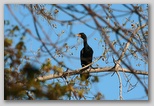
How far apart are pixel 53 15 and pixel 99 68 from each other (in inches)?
19.0

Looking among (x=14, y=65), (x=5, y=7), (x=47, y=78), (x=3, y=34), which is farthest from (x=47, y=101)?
(x=5, y=7)

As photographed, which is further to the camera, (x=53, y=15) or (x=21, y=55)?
(x=53, y=15)

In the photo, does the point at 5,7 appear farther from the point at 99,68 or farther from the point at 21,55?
the point at 99,68

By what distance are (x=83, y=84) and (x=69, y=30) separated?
0.38 m

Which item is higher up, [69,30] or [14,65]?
[69,30]

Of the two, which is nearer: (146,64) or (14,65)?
(14,65)

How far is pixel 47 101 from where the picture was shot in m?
2.38

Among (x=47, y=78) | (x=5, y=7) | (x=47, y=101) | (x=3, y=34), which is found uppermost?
(x=5, y=7)

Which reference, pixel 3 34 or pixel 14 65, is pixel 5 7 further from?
pixel 14 65

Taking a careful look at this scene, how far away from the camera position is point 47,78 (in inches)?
93.7

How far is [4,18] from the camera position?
8.06ft

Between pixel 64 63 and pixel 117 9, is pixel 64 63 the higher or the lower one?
the lower one

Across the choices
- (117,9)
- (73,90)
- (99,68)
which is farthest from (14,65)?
(117,9)

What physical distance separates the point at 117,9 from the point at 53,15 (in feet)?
1.44
